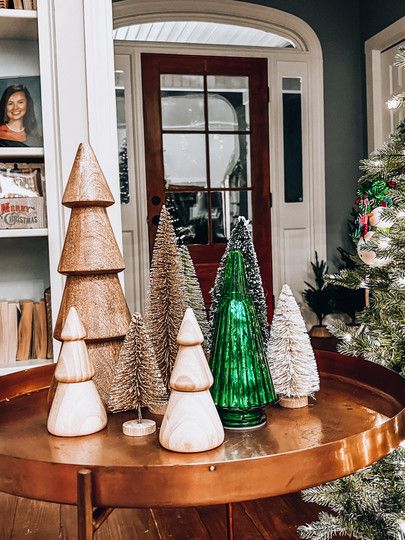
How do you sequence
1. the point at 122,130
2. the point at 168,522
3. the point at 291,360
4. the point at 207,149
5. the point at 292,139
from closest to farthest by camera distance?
1. the point at 291,360
2. the point at 168,522
3. the point at 122,130
4. the point at 207,149
5. the point at 292,139

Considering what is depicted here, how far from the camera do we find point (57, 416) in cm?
93

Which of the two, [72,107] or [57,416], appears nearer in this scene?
[57,416]

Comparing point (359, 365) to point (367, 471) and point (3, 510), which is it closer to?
point (367, 471)

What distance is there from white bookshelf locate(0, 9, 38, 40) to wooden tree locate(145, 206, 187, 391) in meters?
1.35

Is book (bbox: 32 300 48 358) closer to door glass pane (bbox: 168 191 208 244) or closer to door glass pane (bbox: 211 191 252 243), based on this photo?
door glass pane (bbox: 168 191 208 244)

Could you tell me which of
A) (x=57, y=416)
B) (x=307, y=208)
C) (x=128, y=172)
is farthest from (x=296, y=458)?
(x=307, y=208)

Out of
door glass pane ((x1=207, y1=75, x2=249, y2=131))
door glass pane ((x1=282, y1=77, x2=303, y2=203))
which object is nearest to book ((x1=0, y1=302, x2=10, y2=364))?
door glass pane ((x1=207, y1=75, x2=249, y2=131))

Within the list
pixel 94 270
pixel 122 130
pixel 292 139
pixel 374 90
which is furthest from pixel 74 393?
pixel 374 90

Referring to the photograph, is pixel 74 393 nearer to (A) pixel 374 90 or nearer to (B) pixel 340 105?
(A) pixel 374 90

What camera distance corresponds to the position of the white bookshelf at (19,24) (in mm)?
2107

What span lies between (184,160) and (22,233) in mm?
2606

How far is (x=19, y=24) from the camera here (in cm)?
217

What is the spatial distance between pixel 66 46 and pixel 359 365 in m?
1.43

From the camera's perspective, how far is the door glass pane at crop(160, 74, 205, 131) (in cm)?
457
